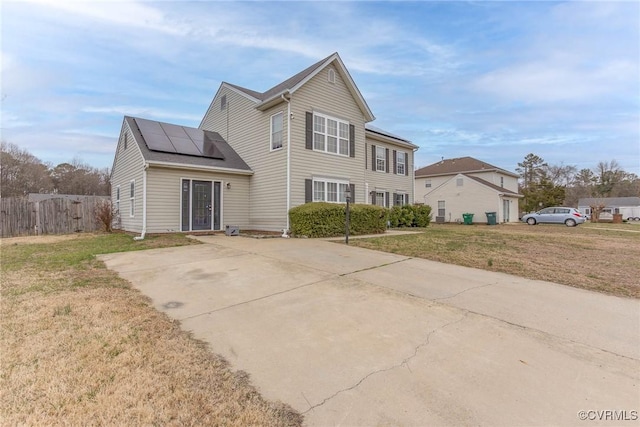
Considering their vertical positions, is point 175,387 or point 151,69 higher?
point 151,69

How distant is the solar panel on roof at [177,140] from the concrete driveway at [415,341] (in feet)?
26.4

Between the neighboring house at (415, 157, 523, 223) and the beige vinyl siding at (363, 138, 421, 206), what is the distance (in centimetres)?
1002

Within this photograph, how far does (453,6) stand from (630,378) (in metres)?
11.4

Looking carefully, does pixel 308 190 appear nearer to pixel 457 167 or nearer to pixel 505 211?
pixel 505 211

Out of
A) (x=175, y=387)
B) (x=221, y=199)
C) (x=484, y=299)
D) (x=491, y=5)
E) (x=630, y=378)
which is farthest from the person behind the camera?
(x=221, y=199)

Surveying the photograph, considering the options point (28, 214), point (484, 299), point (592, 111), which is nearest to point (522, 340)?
point (484, 299)

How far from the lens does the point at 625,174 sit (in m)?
54.8

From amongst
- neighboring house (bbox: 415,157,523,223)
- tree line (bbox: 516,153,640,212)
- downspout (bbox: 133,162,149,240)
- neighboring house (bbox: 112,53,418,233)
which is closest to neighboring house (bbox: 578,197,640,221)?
tree line (bbox: 516,153,640,212)

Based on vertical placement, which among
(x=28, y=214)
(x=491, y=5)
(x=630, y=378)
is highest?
(x=491, y=5)

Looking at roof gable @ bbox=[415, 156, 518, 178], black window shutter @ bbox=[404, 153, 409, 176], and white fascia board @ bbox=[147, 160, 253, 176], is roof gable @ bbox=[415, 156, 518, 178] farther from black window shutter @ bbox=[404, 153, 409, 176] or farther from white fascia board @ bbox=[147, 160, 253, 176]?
white fascia board @ bbox=[147, 160, 253, 176]

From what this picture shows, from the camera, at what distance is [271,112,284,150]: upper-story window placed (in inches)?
491

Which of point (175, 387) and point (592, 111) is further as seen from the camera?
point (592, 111)

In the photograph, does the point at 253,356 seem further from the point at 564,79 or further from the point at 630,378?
the point at 564,79

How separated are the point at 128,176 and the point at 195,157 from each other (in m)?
3.71
